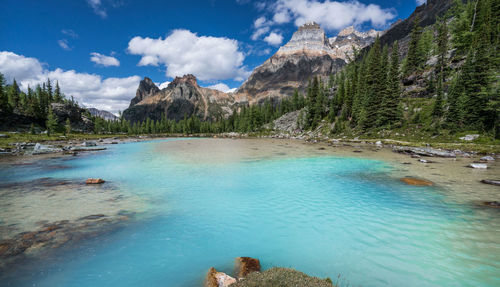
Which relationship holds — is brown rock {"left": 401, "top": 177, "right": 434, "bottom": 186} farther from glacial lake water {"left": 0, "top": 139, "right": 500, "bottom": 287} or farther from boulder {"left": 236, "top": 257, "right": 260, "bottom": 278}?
boulder {"left": 236, "top": 257, "right": 260, "bottom": 278}

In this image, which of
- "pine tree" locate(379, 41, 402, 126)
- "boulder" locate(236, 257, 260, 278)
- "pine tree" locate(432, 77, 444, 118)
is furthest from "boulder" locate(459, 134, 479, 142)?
"boulder" locate(236, 257, 260, 278)

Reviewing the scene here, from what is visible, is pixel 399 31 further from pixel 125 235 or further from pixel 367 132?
pixel 125 235

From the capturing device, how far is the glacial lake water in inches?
261

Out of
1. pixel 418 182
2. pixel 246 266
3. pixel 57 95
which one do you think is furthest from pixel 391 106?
pixel 57 95

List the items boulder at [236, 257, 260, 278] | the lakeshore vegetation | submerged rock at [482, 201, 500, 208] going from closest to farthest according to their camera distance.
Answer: boulder at [236, 257, 260, 278], submerged rock at [482, 201, 500, 208], the lakeshore vegetation

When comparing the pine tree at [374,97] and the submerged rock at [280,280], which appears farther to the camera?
the pine tree at [374,97]

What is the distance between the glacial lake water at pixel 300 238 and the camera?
6.62 m

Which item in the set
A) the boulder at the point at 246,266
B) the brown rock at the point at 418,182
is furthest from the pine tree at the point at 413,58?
the boulder at the point at 246,266

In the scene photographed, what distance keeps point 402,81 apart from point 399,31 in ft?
572

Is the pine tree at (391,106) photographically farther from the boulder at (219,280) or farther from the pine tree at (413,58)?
the boulder at (219,280)

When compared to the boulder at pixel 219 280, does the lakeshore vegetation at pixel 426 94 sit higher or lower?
higher

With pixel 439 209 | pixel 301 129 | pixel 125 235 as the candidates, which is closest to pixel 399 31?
pixel 301 129

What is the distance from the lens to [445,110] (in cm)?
4472

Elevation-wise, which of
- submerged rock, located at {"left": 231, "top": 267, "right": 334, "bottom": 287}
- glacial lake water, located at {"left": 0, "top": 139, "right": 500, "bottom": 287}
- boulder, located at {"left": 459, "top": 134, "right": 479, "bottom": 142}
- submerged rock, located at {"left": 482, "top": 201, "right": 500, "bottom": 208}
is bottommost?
glacial lake water, located at {"left": 0, "top": 139, "right": 500, "bottom": 287}
